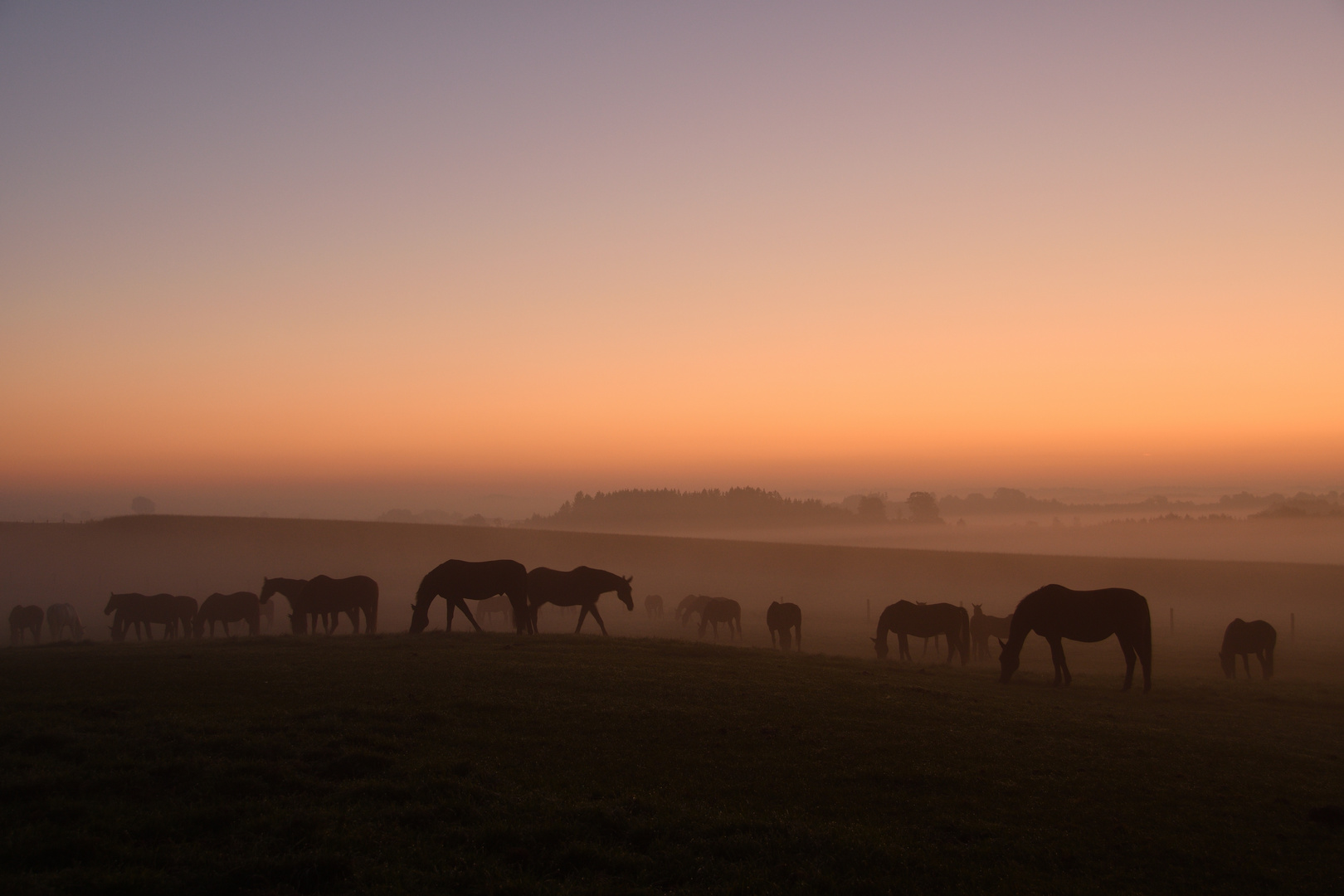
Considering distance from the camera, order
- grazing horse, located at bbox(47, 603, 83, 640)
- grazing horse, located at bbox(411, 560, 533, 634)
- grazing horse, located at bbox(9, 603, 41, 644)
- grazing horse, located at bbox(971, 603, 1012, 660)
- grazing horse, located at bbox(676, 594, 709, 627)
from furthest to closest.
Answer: grazing horse, located at bbox(676, 594, 709, 627)
grazing horse, located at bbox(47, 603, 83, 640)
grazing horse, located at bbox(9, 603, 41, 644)
grazing horse, located at bbox(971, 603, 1012, 660)
grazing horse, located at bbox(411, 560, 533, 634)

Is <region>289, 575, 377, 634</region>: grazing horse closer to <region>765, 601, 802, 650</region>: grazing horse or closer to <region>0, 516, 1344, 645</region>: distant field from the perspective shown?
<region>765, 601, 802, 650</region>: grazing horse

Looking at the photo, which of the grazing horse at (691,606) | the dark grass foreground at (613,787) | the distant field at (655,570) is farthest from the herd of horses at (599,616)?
the distant field at (655,570)

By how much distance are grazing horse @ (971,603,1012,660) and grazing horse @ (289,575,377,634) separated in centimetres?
2905

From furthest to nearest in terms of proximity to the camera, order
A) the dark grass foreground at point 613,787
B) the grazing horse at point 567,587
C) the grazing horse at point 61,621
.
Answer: the grazing horse at point 61,621 < the grazing horse at point 567,587 < the dark grass foreground at point 613,787

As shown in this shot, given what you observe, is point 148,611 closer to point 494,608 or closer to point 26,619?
point 26,619

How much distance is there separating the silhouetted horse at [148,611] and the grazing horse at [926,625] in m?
33.9

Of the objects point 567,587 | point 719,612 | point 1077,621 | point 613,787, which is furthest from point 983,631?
point 613,787

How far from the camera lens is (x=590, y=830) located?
341 inches

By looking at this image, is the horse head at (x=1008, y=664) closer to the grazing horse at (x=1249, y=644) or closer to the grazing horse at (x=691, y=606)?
the grazing horse at (x=1249, y=644)

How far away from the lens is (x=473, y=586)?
2825 cm

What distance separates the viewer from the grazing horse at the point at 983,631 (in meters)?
37.4

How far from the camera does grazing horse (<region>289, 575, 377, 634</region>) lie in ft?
107

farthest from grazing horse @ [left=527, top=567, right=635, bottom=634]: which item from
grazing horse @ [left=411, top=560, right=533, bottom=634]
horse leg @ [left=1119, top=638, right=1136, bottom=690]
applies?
horse leg @ [left=1119, top=638, right=1136, bottom=690]

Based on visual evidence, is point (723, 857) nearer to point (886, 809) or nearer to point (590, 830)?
point (590, 830)
